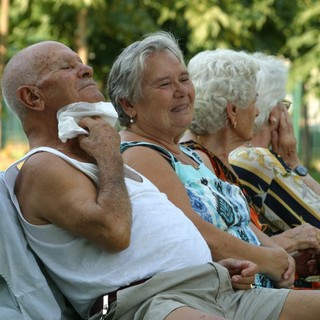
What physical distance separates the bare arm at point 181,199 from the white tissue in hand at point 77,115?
288 mm

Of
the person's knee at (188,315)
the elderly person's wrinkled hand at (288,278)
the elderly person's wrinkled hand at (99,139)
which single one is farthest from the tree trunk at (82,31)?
the person's knee at (188,315)

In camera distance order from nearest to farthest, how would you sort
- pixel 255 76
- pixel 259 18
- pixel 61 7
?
pixel 255 76
pixel 61 7
pixel 259 18

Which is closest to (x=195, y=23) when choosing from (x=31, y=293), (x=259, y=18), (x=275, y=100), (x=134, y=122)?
(x=259, y=18)

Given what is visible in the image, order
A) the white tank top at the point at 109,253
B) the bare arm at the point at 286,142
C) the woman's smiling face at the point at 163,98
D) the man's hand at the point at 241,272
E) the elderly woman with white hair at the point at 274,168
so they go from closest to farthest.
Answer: the white tank top at the point at 109,253 → the man's hand at the point at 241,272 → the woman's smiling face at the point at 163,98 → the elderly woman with white hair at the point at 274,168 → the bare arm at the point at 286,142

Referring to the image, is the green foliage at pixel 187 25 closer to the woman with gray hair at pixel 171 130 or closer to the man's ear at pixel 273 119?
the man's ear at pixel 273 119

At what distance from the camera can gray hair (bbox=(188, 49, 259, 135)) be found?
15.3 feet

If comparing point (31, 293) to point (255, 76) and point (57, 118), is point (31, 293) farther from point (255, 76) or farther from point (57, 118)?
point (255, 76)

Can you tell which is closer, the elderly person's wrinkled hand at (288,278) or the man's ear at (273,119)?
the elderly person's wrinkled hand at (288,278)

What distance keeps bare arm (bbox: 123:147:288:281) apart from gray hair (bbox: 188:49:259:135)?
2.69ft

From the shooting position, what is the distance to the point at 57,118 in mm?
3516

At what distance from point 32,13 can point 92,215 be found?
12966 mm

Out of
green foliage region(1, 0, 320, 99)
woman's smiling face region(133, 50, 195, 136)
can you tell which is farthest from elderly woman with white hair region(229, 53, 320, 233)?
green foliage region(1, 0, 320, 99)

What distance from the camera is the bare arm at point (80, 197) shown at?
3.21m

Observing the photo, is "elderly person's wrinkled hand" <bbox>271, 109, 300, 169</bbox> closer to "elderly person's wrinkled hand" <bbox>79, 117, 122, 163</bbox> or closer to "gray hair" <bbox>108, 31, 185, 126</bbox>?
"gray hair" <bbox>108, 31, 185, 126</bbox>
